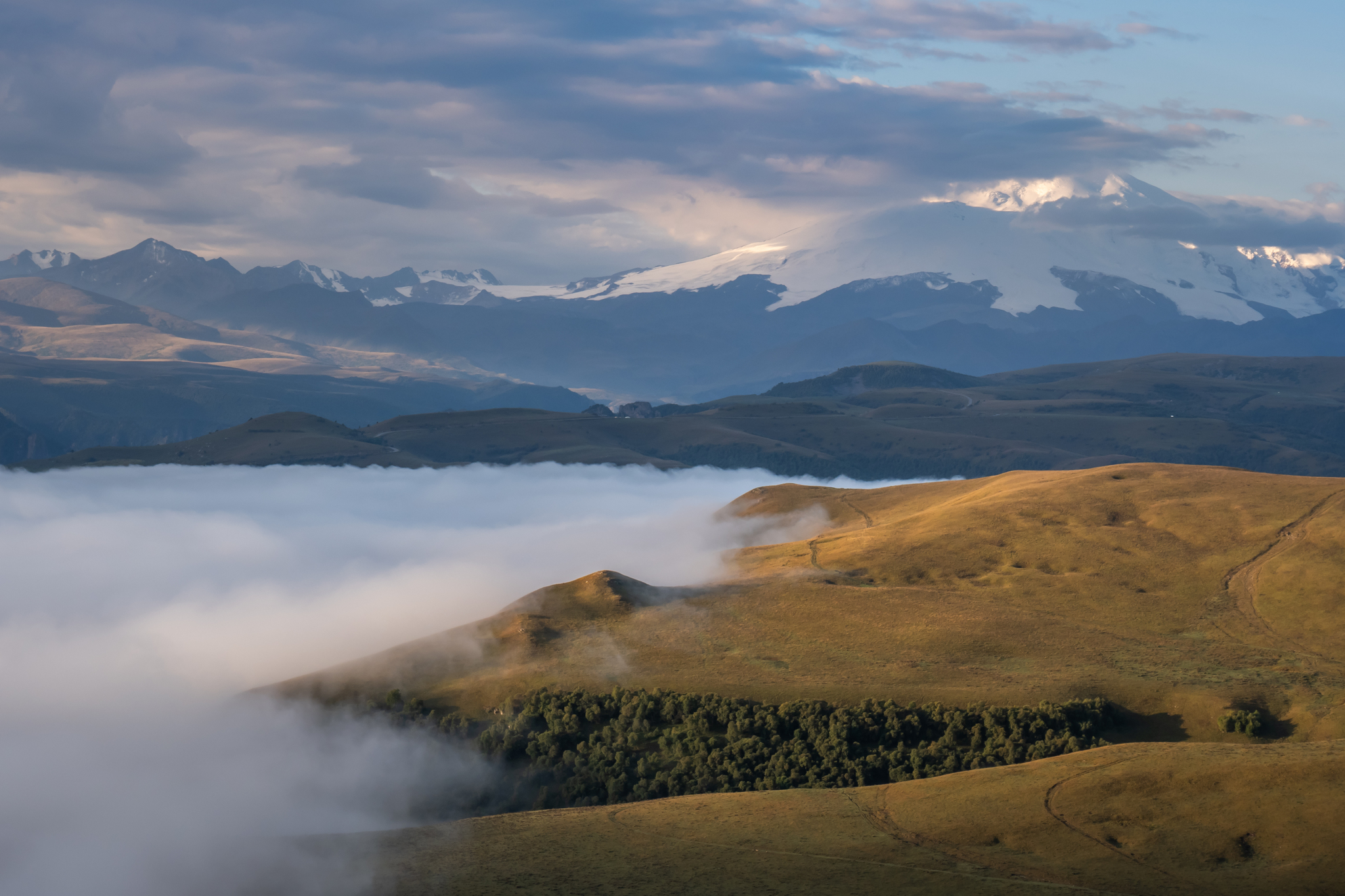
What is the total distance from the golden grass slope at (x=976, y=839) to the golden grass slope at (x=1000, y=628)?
31.4m

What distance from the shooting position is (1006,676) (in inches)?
5487

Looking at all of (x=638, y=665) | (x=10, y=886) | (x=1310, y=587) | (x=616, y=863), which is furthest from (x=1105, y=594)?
(x=10, y=886)

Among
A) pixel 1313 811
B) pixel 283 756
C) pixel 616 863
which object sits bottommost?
pixel 283 756

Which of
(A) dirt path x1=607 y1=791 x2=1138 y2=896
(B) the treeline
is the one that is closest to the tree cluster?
(B) the treeline

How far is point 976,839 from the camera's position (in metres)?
89.8

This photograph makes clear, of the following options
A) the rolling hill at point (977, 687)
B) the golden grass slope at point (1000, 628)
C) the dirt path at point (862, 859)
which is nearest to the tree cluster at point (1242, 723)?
the rolling hill at point (977, 687)

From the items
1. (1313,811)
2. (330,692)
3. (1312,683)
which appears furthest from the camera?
(330,692)

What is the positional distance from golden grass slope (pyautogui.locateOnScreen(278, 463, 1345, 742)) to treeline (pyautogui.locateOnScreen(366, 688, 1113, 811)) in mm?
5243

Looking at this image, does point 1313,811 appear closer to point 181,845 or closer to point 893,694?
point 893,694

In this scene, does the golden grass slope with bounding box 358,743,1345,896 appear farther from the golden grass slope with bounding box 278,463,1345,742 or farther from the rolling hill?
the golden grass slope with bounding box 278,463,1345,742

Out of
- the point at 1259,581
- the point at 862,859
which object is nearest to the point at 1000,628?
the point at 1259,581

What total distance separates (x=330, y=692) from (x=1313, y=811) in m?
112

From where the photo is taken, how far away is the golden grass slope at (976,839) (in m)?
80.6

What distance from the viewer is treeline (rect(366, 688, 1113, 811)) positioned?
120000mm
